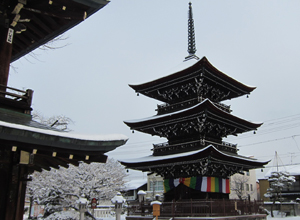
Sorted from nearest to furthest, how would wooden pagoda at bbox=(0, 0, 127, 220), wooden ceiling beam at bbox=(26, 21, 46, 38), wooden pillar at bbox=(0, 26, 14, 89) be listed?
wooden pagoda at bbox=(0, 0, 127, 220), wooden pillar at bbox=(0, 26, 14, 89), wooden ceiling beam at bbox=(26, 21, 46, 38)

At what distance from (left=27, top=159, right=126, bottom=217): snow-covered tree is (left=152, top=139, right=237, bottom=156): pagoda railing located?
6987 mm

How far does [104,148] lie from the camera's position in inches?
294

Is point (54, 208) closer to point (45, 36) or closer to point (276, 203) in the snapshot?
point (45, 36)

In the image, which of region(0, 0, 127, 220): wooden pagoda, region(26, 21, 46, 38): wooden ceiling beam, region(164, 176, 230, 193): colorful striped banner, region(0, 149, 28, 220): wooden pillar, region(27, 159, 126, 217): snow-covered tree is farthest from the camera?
region(27, 159, 126, 217): snow-covered tree

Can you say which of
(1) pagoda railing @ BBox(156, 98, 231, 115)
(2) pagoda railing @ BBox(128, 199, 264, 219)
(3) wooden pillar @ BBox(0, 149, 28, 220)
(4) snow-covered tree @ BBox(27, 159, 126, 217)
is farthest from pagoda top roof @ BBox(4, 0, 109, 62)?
(4) snow-covered tree @ BBox(27, 159, 126, 217)

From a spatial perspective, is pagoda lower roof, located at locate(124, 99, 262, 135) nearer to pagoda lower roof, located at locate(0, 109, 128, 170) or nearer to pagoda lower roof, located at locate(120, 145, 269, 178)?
pagoda lower roof, located at locate(120, 145, 269, 178)

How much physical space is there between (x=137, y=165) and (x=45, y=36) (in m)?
15.7

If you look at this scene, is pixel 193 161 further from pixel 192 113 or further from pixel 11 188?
pixel 11 188

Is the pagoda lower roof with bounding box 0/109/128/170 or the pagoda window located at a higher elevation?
the pagoda lower roof with bounding box 0/109/128/170

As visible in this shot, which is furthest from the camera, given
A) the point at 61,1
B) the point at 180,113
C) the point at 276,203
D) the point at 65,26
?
the point at 276,203

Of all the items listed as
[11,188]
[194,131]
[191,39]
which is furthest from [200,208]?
[191,39]

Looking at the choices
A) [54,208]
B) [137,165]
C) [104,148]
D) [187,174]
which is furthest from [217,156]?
[54,208]

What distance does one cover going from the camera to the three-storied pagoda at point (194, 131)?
69.8 feet

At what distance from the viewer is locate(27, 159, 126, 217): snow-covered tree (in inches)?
1051
